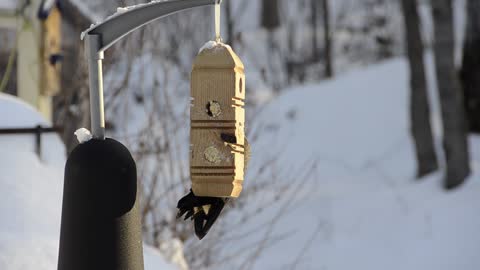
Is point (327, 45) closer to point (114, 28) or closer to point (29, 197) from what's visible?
point (29, 197)

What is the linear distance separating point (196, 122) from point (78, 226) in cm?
48

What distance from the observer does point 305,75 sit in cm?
2167

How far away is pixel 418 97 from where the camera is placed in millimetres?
11680

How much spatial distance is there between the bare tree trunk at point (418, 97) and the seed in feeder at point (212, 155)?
868 cm

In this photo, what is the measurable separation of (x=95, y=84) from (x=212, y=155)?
0.42 metres

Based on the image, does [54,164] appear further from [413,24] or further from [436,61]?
[413,24]

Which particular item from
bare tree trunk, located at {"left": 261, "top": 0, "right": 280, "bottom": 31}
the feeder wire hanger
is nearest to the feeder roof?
the feeder wire hanger

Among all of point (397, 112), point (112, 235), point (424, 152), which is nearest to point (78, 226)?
point (112, 235)

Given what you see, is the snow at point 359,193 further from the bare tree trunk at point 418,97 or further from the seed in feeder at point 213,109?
the seed in feeder at point 213,109

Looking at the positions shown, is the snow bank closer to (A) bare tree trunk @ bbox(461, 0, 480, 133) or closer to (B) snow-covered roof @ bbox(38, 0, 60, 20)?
(B) snow-covered roof @ bbox(38, 0, 60, 20)

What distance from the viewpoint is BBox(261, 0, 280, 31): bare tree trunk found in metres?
22.2

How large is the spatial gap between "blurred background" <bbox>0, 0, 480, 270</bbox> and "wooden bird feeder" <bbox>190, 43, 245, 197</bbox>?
1.01m

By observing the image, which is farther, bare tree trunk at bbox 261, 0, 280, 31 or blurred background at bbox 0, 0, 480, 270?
bare tree trunk at bbox 261, 0, 280, 31

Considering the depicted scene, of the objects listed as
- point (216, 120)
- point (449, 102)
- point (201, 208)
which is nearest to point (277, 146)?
point (449, 102)
